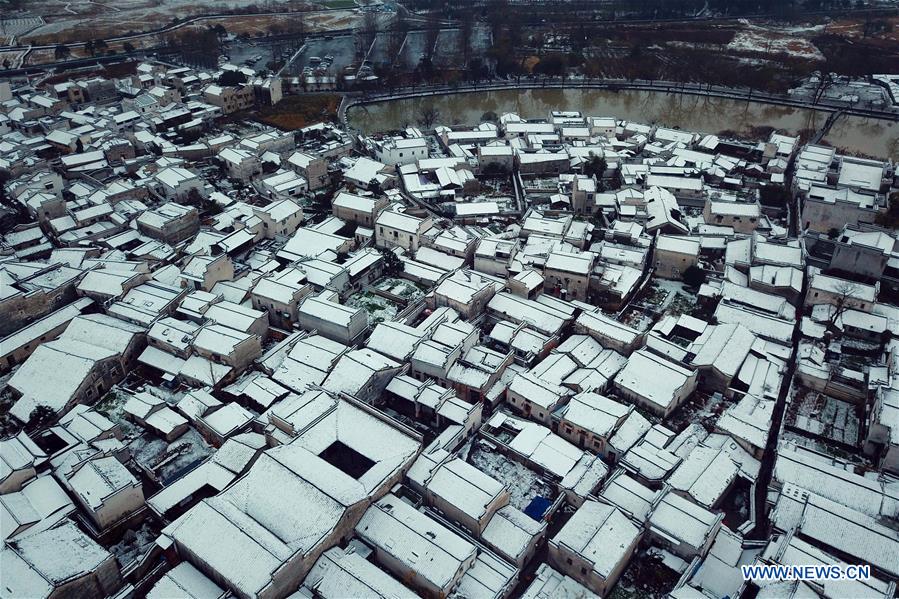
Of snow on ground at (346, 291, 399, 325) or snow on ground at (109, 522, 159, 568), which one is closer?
snow on ground at (109, 522, 159, 568)

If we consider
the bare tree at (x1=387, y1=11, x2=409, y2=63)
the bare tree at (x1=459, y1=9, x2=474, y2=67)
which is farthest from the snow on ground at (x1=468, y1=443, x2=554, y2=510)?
the bare tree at (x1=387, y1=11, x2=409, y2=63)

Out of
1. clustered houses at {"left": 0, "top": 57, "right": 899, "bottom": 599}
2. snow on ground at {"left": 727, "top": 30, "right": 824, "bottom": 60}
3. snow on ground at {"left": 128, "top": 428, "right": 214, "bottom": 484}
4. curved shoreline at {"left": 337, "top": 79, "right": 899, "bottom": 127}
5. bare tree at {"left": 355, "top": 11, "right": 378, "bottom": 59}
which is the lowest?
snow on ground at {"left": 128, "top": 428, "right": 214, "bottom": 484}

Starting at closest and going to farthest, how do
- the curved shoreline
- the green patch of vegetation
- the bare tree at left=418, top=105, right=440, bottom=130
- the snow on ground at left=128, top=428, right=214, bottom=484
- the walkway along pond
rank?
the snow on ground at left=128, top=428, right=214, bottom=484
the walkway along pond
the bare tree at left=418, top=105, right=440, bottom=130
the green patch of vegetation
the curved shoreline

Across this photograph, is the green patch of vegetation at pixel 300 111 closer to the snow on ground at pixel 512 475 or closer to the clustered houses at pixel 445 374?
the clustered houses at pixel 445 374

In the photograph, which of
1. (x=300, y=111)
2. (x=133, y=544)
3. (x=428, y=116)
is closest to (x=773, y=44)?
(x=428, y=116)

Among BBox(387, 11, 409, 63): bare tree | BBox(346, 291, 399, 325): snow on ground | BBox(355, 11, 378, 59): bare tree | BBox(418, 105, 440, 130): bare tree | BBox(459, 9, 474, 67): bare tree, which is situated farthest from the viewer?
BBox(355, 11, 378, 59): bare tree

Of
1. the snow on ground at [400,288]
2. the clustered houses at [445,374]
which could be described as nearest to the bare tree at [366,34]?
the clustered houses at [445,374]

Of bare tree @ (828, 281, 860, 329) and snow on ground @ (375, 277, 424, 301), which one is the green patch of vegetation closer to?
snow on ground @ (375, 277, 424, 301)
